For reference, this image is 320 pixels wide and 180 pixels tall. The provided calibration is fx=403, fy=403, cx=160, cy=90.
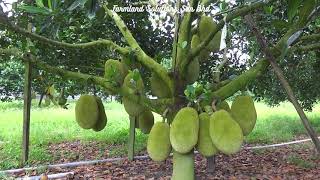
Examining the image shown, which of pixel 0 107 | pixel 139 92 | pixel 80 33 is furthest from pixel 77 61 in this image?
pixel 0 107

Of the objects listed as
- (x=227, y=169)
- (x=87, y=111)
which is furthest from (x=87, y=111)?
(x=227, y=169)

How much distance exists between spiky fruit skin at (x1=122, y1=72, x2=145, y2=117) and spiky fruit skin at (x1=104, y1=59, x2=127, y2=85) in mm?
36

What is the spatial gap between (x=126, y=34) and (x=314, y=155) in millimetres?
2822

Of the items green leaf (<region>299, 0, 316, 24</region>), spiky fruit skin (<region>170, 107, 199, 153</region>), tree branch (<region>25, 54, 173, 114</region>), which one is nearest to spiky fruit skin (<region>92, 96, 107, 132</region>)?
tree branch (<region>25, 54, 173, 114</region>)

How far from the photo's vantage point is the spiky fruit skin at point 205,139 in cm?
140

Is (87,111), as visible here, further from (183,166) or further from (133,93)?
(183,166)

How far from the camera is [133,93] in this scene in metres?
1.69

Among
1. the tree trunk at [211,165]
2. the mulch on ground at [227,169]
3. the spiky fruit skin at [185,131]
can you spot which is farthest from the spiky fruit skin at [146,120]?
the tree trunk at [211,165]

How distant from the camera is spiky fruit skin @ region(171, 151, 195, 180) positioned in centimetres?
157

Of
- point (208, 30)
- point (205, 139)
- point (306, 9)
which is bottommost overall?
point (205, 139)

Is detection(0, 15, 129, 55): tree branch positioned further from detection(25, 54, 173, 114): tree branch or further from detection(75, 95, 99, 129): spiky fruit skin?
detection(75, 95, 99, 129): spiky fruit skin

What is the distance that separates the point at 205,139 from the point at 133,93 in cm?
42

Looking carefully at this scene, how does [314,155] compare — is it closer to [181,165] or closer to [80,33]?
[80,33]

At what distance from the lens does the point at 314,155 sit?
159 inches
